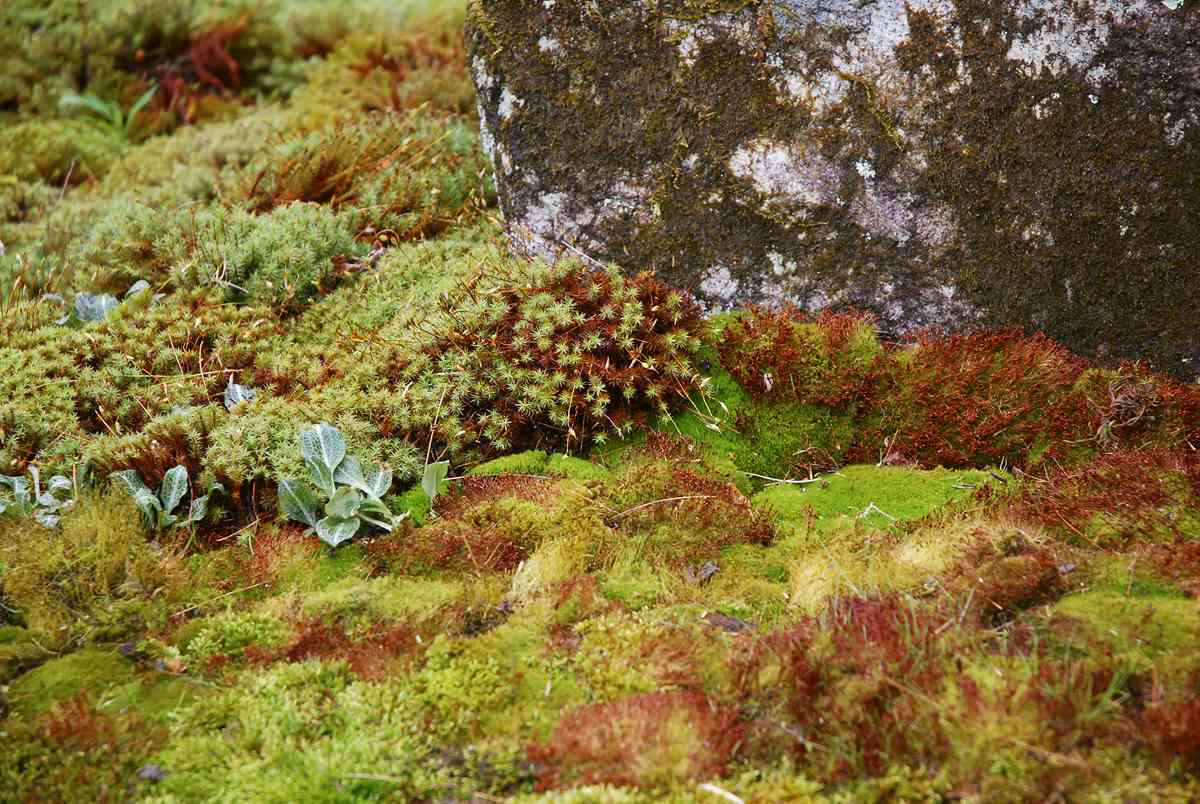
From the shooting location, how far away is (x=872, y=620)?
3420mm

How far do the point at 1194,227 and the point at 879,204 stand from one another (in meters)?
1.73

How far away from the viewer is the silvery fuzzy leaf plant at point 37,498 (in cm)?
459

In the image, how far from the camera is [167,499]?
4.65 m

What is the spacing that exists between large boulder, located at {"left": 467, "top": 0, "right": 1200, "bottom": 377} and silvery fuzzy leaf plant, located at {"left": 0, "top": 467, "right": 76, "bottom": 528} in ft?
10.8

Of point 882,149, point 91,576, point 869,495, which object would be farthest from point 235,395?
point 882,149

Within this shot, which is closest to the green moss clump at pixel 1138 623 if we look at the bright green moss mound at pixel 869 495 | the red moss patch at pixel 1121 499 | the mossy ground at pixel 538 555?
the mossy ground at pixel 538 555

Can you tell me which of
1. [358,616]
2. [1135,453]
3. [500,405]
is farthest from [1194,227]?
[358,616]

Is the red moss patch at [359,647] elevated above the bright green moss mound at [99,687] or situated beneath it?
elevated above

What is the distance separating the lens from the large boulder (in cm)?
507

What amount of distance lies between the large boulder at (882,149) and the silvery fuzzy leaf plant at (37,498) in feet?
10.8

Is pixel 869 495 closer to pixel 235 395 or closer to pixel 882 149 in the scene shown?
pixel 882 149

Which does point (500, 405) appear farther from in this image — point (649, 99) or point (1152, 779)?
point (1152, 779)

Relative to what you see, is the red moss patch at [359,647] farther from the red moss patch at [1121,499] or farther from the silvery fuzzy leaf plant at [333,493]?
the red moss patch at [1121,499]

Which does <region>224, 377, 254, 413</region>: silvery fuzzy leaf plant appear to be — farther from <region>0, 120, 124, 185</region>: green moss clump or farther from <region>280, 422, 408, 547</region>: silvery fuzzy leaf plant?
<region>0, 120, 124, 185</region>: green moss clump
